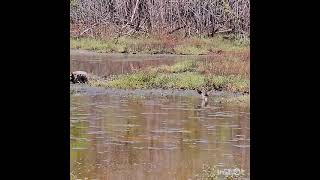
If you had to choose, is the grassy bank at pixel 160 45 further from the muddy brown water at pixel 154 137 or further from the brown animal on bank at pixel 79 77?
the muddy brown water at pixel 154 137

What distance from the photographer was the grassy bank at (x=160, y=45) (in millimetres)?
10875

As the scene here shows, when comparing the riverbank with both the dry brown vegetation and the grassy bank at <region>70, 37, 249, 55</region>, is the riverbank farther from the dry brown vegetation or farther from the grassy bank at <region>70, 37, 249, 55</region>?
the dry brown vegetation

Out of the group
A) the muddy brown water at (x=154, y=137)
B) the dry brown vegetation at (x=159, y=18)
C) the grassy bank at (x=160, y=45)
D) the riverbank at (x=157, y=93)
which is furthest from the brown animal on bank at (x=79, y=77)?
the dry brown vegetation at (x=159, y=18)

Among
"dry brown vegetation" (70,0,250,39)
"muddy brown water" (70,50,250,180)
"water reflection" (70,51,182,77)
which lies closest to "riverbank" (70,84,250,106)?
"muddy brown water" (70,50,250,180)

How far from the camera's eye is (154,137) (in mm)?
7812

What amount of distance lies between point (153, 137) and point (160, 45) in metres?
3.63

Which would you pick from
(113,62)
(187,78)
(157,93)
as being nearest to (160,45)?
(113,62)

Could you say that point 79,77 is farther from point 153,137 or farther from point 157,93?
point 153,137

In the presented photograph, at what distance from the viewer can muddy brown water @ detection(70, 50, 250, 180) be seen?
6.41 m

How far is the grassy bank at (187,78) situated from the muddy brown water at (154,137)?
1.52 ft
